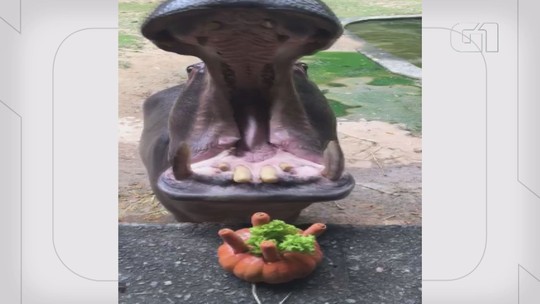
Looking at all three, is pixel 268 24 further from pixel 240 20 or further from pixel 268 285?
pixel 268 285

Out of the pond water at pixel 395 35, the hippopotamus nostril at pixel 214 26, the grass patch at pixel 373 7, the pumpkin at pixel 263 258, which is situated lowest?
the pumpkin at pixel 263 258

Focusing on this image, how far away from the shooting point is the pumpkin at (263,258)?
A: 3.08 ft

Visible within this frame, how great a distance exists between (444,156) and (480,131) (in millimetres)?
49

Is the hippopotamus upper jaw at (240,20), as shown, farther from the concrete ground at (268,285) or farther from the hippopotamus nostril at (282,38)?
the concrete ground at (268,285)

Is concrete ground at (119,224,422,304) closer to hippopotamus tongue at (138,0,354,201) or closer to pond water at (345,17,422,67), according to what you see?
hippopotamus tongue at (138,0,354,201)

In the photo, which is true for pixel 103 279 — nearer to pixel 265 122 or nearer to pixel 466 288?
pixel 265 122

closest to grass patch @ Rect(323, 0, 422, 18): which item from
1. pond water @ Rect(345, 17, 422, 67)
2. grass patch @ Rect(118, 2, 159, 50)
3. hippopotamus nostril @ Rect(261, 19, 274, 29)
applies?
pond water @ Rect(345, 17, 422, 67)

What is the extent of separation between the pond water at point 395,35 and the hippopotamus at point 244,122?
0.50ft

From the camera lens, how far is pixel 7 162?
3.00 ft

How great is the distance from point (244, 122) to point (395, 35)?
13.3 inches

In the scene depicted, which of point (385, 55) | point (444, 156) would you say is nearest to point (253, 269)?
point (444, 156)

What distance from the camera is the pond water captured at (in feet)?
3.60

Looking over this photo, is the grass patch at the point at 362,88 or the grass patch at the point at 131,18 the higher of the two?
the grass patch at the point at 131,18

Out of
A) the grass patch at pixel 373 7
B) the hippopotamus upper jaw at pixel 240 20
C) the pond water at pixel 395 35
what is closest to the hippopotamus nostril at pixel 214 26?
the hippopotamus upper jaw at pixel 240 20
